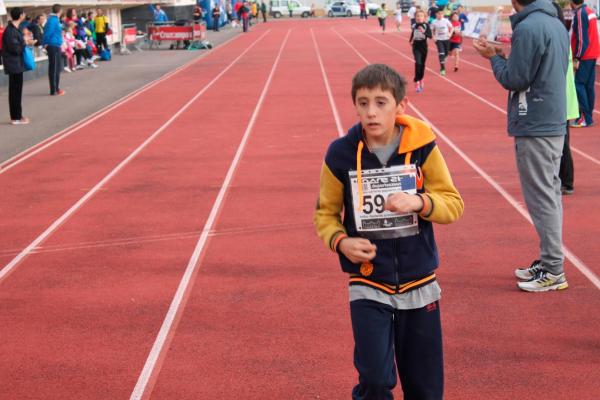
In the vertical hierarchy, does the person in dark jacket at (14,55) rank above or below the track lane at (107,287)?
above

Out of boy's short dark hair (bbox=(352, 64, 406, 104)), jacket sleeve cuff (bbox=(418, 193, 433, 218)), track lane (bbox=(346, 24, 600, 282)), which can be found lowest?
track lane (bbox=(346, 24, 600, 282))

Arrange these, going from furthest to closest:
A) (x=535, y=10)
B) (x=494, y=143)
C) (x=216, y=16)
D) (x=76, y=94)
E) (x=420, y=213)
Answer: (x=216, y=16) → (x=76, y=94) → (x=494, y=143) → (x=535, y=10) → (x=420, y=213)

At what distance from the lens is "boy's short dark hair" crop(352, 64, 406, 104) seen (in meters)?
3.85

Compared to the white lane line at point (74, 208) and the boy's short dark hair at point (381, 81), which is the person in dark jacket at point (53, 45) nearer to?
the white lane line at point (74, 208)

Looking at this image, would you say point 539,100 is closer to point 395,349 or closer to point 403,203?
point 395,349

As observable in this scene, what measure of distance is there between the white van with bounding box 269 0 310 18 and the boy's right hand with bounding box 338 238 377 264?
305 ft

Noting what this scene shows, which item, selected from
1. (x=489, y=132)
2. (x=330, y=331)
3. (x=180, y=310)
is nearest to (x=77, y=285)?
(x=180, y=310)

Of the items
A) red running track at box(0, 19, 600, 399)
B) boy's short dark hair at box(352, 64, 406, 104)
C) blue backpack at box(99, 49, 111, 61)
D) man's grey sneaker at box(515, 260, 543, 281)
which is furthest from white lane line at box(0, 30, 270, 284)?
blue backpack at box(99, 49, 111, 61)

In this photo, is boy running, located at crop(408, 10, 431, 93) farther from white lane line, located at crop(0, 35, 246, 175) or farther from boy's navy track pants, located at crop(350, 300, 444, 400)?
boy's navy track pants, located at crop(350, 300, 444, 400)

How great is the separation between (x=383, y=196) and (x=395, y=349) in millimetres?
628

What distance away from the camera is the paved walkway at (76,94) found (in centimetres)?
1653

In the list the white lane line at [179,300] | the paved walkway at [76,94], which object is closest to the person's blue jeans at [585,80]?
the white lane line at [179,300]

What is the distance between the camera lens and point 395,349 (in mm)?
4086

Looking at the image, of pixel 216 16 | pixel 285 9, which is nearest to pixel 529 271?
pixel 216 16
